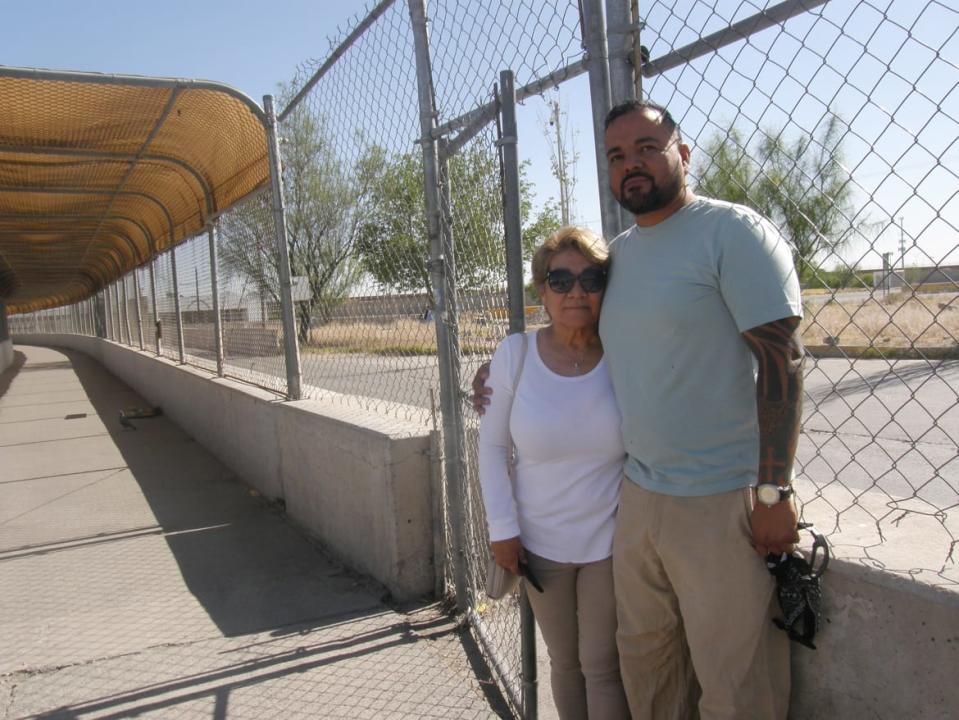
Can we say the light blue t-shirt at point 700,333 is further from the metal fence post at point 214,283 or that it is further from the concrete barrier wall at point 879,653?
the metal fence post at point 214,283

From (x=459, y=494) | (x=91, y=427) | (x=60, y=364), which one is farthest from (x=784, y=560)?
(x=60, y=364)

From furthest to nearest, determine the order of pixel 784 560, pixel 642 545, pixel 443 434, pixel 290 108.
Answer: pixel 290 108, pixel 443 434, pixel 642 545, pixel 784 560

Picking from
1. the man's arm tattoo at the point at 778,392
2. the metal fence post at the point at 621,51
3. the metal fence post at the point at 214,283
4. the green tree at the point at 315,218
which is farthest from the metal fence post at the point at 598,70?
the metal fence post at the point at 214,283

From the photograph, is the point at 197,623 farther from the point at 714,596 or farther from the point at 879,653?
the point at 879,653

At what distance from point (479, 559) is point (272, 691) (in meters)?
1.11

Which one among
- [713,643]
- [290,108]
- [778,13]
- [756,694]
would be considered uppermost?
[290,108]

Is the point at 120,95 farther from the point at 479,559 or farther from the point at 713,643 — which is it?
the point at 713,643

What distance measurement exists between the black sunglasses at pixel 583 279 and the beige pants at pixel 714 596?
570 millimetres

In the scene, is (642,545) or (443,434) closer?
(642,545)

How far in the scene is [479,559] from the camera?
400cm

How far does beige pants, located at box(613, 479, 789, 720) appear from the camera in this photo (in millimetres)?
1914

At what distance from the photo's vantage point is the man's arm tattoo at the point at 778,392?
1760 millimetres

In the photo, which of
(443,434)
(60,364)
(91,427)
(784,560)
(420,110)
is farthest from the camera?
(60,364)

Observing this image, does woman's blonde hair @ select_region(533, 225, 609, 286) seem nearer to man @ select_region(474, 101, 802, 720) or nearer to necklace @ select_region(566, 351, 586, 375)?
man @ select_region(474, 101, 802, 720)
